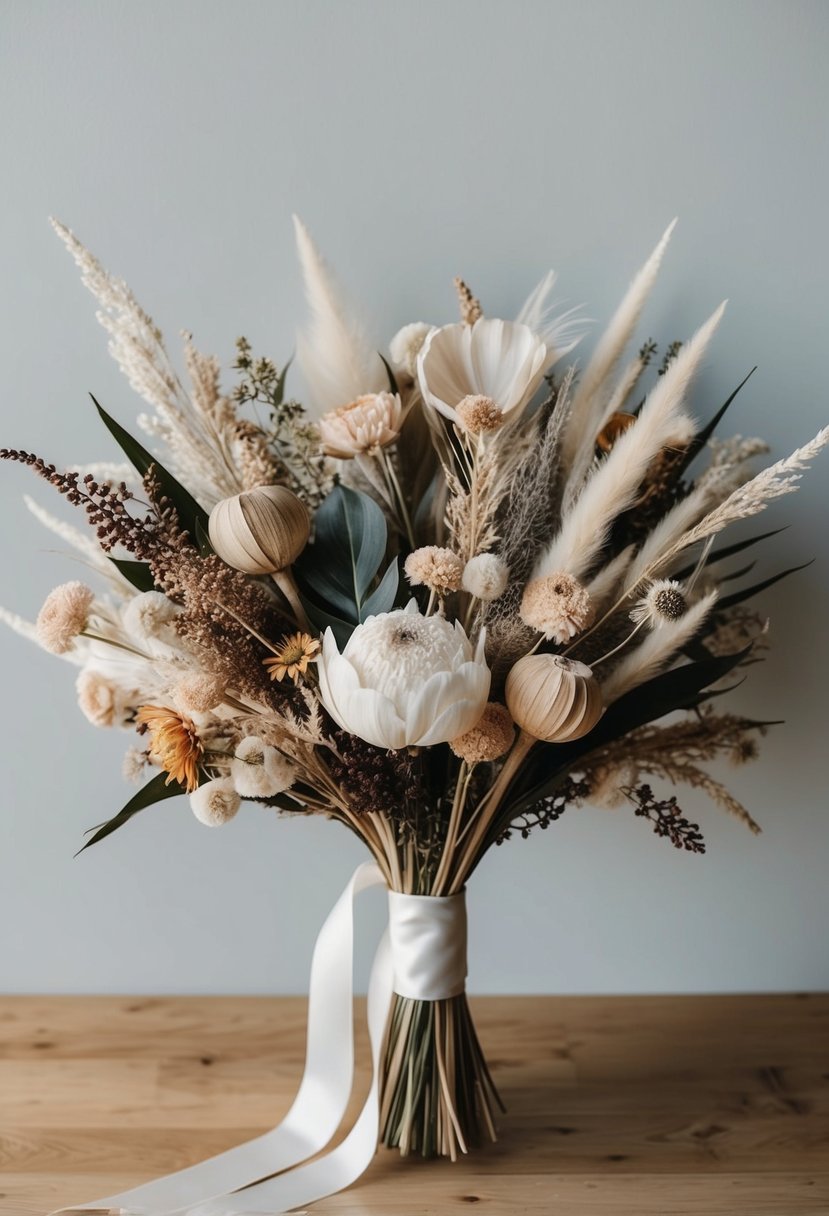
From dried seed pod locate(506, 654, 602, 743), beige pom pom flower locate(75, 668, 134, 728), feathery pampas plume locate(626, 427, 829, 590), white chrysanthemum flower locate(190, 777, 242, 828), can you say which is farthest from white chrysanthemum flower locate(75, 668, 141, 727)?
feathery pampas plume locate(626, 427, 829, 590)

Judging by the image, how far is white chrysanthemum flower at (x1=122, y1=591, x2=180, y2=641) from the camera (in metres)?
0.77

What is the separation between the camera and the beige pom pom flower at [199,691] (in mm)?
722

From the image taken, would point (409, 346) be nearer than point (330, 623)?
No

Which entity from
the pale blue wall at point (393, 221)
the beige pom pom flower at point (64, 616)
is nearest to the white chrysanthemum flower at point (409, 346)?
the pale blue wall at point (393, 221)

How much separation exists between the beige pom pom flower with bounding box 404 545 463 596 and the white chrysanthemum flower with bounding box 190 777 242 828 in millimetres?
223

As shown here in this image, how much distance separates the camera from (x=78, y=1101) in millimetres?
939

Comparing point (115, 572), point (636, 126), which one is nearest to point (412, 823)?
point (115, 572)

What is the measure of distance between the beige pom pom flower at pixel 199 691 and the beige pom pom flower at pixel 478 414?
0.86 ft

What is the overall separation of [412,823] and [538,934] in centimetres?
37

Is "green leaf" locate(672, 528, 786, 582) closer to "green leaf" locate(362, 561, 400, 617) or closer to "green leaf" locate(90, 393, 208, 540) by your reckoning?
"green leaf" locate(362, 561, 400, 617)

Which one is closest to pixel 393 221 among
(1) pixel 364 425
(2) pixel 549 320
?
(2) pixel 549 320

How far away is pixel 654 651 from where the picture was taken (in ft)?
2.55

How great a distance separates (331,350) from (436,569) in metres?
0.28

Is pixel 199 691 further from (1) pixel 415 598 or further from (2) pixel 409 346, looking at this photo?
(2) pixel 409 346
